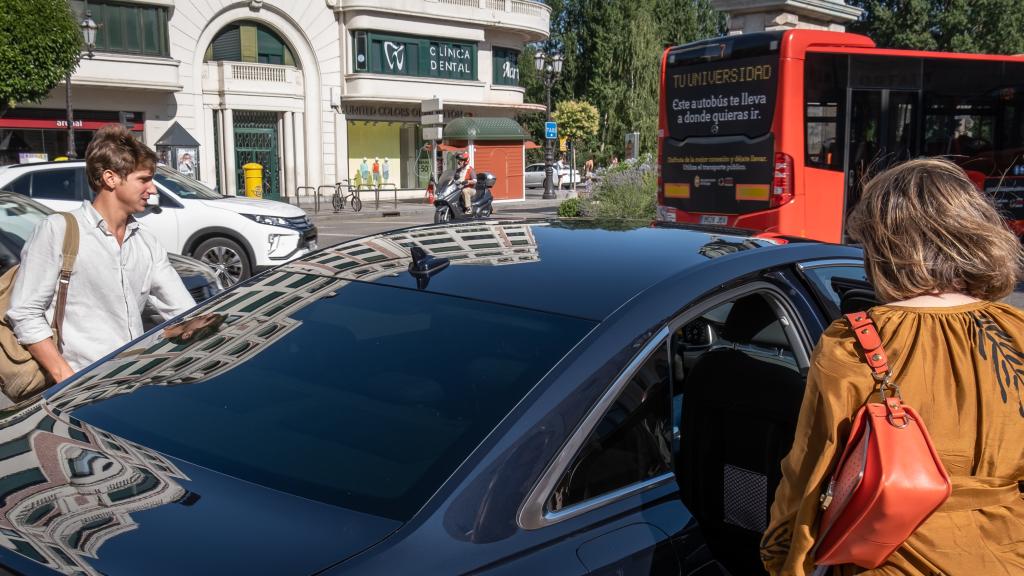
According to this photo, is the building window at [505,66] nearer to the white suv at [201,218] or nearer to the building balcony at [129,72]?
the building balcony at [129,72]

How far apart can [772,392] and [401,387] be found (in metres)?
0.94

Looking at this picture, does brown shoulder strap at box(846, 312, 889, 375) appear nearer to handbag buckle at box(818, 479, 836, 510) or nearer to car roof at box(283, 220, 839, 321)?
handbag buckle at box(818, 479, 836, 510)

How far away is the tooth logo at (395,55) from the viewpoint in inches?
1503

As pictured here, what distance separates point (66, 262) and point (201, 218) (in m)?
8.47

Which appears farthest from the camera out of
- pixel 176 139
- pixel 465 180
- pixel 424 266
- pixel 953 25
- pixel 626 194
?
pixel 953 25

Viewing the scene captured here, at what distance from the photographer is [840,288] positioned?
3053 mm

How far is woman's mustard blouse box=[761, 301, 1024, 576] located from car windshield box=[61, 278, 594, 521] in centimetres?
64

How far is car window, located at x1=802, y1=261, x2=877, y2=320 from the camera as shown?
2814 mm

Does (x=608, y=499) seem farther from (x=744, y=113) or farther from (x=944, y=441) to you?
(x=744, y=113)

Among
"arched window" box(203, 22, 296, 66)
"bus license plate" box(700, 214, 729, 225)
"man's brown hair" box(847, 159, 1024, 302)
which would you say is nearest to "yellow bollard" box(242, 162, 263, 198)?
"arched window" box(203, 22, 296, 66)

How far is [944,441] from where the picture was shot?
168cm

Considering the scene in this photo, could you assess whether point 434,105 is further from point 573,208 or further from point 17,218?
point 17,218

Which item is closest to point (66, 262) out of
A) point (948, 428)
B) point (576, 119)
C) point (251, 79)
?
point (948, 428)

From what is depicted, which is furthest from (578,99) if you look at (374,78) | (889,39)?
(374,78)
